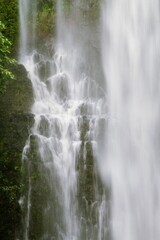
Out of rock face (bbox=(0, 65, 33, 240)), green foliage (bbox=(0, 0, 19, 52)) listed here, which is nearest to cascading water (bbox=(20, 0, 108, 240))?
rock face (bbox=(0, 65, 33, 240))

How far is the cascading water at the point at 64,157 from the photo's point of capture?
11.9m

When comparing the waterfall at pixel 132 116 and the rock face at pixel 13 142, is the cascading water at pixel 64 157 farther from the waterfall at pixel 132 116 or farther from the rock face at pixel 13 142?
the waterfall at pixel 132 116

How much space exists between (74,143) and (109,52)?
6542 mm

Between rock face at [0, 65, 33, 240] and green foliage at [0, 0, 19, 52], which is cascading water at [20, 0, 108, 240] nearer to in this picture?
rock face at [0, 65, 33, 240]

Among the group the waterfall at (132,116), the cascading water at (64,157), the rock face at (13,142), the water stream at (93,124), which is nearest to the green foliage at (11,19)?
the water stream at (93,124)

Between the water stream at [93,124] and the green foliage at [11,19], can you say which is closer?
the water stream at [93,124]

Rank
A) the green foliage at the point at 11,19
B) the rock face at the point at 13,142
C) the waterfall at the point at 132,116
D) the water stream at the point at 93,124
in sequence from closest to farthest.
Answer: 1. the rock face at the point at 13,142
2. the water stream at the point at 93,124
3. the waterfall at the point at 132,116
4. the green foliage at the point at 11,19

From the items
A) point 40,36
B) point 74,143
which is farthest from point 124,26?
point 74,143

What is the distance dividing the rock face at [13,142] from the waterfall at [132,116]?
3.13 meters

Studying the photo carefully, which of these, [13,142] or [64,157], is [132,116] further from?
[13,142]

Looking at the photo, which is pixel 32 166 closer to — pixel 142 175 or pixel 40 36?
pixel 142 175

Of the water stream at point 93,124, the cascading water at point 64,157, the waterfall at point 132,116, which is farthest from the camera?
the waterfall at point 132,116

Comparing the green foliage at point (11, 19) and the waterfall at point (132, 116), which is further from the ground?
the green foliage at point (11, 19)

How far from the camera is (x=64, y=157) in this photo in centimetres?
1283
